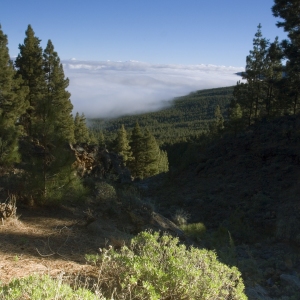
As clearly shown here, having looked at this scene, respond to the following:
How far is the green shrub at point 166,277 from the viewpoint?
3.21m

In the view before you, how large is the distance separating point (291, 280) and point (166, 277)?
3953 millimetres

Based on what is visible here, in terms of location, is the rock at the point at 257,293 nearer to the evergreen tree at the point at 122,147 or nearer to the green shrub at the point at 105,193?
the green shrub at the point at 105,193

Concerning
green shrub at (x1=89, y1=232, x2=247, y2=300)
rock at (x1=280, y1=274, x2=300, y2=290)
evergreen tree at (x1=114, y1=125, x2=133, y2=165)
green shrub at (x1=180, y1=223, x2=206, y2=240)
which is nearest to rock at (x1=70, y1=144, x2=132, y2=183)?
green shrub at (x1=180, y1=223, x2=206, y2=240)

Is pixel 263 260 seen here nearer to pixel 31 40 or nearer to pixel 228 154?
pixel 228 154

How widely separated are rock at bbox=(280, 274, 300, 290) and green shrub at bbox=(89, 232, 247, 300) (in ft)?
9.02

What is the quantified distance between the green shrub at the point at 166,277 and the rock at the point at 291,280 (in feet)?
9.02

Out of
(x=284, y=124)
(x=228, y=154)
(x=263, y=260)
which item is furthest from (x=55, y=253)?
(x=284, y=124)

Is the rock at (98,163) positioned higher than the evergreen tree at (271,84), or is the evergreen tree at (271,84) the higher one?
the evergreen tree at (271,84)

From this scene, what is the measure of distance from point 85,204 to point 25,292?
570 cm

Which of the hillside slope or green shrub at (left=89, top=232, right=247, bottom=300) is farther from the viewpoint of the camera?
the hillside slope

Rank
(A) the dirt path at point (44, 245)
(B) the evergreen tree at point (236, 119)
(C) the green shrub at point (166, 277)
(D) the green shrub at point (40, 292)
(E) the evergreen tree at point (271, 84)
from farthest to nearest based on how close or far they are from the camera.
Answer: (B) the evergreen tree at point (236, 119) → (E) the evergreen tree at point (271, 84) → (A) the dirt path at point (44, 245) → (C) the green shrub at point (166, 277) → (D) the green shrub at point (40, 292)

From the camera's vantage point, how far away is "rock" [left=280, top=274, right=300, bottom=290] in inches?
234

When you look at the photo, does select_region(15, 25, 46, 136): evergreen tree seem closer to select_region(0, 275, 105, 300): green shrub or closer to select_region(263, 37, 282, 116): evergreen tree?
select_region(263, 37, 282, 116): evergreen tree

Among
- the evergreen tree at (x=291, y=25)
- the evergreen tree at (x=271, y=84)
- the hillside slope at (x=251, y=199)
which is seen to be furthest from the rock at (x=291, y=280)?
the evergreen tree at (x=271, y=84)
